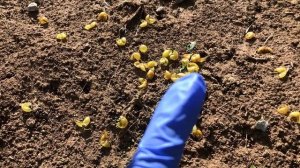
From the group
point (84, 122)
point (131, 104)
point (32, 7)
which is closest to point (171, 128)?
point (131, 104)

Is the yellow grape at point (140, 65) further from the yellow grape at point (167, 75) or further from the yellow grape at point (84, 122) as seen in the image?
the yellow grape at point (84, 122)

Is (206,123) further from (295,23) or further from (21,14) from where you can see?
(21,14)

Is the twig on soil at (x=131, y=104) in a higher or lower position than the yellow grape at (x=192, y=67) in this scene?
Answer: lower

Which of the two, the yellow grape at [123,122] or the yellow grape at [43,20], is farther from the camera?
the yellow grape at [43,20]

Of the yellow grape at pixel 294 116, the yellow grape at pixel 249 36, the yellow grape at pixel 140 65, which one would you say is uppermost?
the yellow grape at pixel 249 36

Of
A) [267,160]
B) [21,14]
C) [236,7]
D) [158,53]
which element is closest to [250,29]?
[236,7]

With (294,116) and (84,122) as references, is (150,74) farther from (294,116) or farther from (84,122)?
(294,116)

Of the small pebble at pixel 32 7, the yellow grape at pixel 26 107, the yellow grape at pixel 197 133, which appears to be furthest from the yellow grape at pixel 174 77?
the small pebble at pixel 32 7
